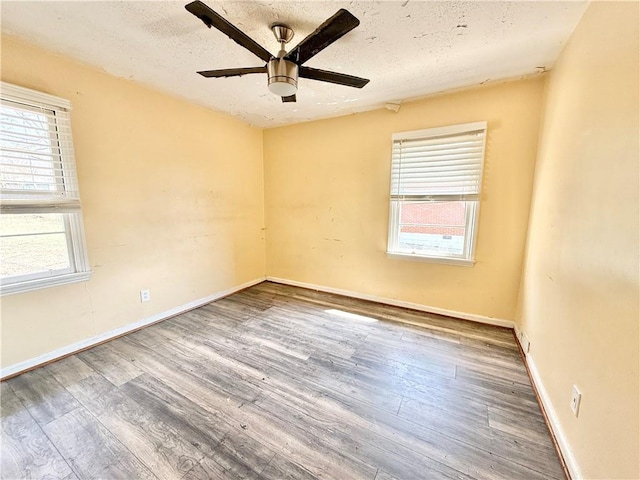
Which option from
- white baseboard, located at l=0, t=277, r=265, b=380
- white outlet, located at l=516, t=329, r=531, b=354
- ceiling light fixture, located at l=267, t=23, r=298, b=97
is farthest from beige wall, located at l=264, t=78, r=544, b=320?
ceiling light fixture, located at l=267, t=23, r=298, b=97

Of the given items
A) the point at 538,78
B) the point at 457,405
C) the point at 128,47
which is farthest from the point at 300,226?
the point at 538,78

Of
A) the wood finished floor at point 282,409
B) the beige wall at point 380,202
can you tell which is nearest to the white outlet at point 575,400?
the wood finished floor at point 282,409

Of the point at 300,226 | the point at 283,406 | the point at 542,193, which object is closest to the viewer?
the point at 283,406

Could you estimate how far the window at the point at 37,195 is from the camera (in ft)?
5.72

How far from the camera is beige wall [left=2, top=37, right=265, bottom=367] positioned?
191cm

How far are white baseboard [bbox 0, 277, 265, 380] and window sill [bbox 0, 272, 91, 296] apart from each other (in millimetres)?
544

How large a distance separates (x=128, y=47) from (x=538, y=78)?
10.9 ft

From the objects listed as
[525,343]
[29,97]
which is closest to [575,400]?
[525,343]

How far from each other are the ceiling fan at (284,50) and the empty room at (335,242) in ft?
0.04

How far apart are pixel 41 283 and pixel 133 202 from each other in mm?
917

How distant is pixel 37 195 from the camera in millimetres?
1856

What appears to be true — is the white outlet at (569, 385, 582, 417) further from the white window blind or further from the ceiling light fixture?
the ceiling light fixture

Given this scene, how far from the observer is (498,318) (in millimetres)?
2576

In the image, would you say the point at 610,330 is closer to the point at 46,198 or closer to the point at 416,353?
the point at 416,353
